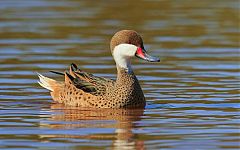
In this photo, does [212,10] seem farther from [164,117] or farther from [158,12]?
[164,117]

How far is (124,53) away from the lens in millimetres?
14742

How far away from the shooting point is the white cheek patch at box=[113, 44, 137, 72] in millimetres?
14688

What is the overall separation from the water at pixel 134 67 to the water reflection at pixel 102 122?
1 cm

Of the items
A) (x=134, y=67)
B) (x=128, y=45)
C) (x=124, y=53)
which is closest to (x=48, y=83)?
(x=124, y=53)

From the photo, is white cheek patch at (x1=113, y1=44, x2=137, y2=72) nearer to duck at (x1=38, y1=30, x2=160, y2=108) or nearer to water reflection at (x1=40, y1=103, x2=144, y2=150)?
duck at (x1=38, y1=30, x2=160, y2=108)

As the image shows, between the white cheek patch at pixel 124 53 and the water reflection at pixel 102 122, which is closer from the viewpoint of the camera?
the water reflection at pixel 102 122

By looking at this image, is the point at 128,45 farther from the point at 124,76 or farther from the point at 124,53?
the point at 124,76

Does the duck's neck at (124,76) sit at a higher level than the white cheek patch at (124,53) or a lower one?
lower

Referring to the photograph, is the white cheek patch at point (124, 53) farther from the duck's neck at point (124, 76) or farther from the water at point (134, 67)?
the water at point (134, 67)

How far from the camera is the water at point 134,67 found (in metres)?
12.2

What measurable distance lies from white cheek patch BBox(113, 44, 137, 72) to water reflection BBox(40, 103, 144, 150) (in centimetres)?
78

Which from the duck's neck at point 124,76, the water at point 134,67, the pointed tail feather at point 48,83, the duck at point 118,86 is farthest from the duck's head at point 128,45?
the pointed tail feather at point 48,83

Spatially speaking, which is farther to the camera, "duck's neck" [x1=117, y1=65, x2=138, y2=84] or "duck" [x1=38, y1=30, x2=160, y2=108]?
"duck's neck" [x1=117, y1=65, x2=138, y2=84]

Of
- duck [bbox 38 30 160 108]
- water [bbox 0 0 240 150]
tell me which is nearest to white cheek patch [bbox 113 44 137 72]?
duck [bbox 38 30 160 108]
